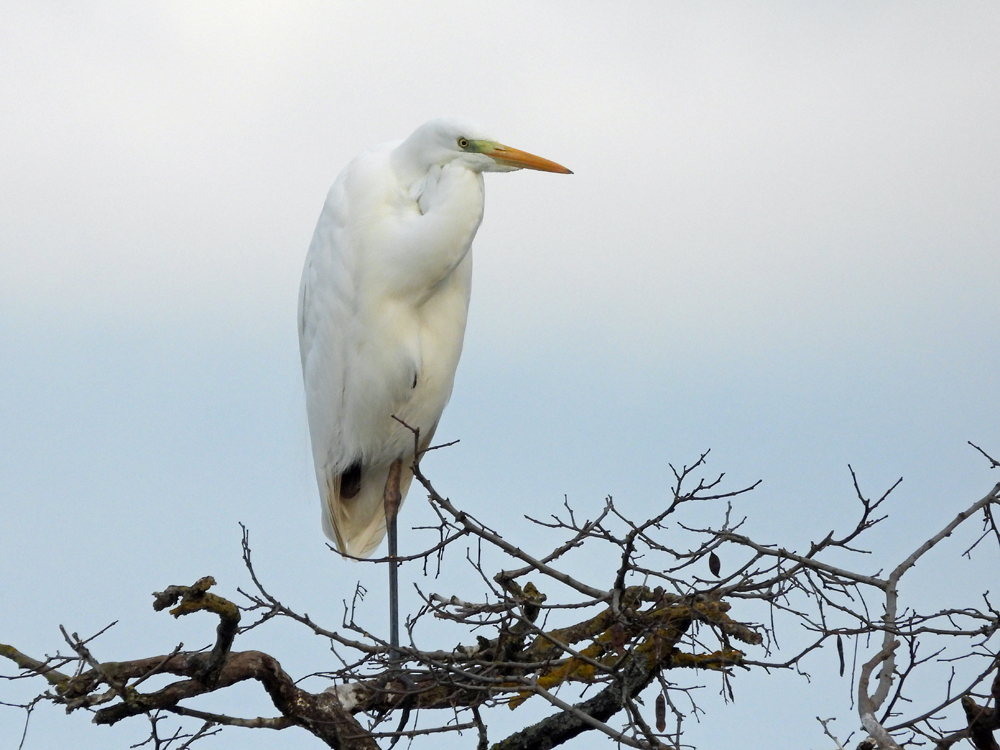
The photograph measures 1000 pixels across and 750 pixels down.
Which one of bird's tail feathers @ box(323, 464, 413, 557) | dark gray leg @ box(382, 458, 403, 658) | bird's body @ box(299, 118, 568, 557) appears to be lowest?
dark gray leg @ box(382, 458, 403, 658)

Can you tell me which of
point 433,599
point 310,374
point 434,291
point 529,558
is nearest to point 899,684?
point 529,558

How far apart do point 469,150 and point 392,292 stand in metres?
0.68

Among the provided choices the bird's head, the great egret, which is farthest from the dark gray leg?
the bird's head

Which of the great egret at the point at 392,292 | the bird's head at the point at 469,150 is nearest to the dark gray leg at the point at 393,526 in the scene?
the great egret at the point at 392,292

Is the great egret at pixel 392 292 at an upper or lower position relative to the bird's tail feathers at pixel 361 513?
upper

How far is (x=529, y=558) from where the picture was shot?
142 inches

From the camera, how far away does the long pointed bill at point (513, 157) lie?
5305mm

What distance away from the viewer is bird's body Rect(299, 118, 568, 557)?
5.38 metres

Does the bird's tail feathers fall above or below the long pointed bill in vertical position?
below

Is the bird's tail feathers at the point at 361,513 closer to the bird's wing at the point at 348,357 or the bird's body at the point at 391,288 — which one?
the bird's wing at the point at 348,357

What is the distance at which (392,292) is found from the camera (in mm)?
5531

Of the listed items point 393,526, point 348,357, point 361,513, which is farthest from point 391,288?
point 361,513

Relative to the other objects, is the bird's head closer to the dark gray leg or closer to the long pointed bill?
the long pointed bill

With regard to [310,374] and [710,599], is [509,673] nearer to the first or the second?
[710,599]
